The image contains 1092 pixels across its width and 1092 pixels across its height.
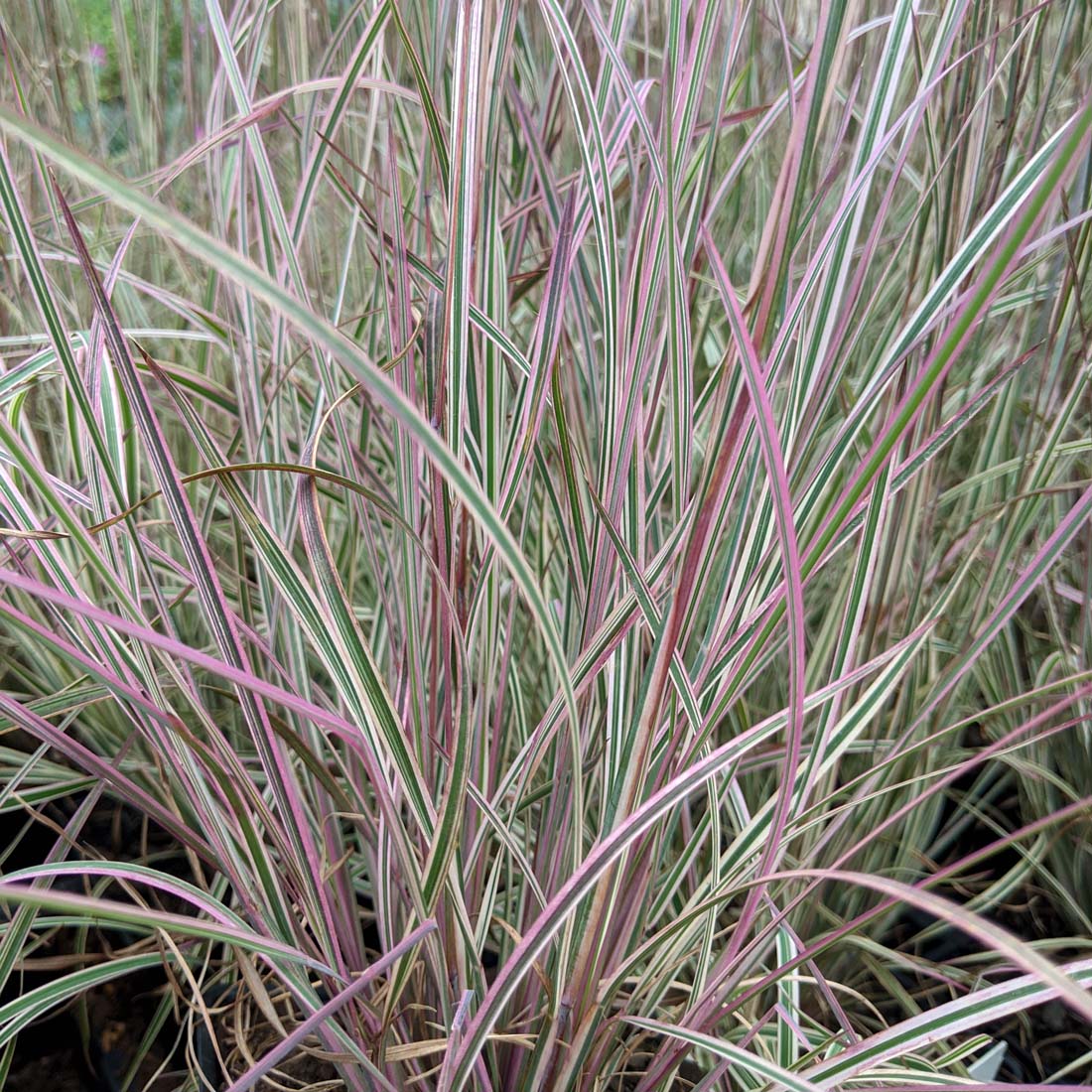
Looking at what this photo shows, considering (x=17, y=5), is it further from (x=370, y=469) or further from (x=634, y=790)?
(x=634, y=790)

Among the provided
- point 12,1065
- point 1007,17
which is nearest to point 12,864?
point 12,1065

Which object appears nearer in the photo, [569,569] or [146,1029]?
Result: [569,569]

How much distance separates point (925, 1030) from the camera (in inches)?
13.4

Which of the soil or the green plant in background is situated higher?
the green plant in background

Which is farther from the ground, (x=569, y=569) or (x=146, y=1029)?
(x=569, y=569)

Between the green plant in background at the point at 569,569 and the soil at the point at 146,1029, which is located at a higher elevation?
the green plant in background at the point at 569,569

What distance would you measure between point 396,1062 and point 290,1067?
0.15 meters

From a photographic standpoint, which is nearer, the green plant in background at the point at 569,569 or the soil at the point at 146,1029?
the green plant in background at the point at 569,569

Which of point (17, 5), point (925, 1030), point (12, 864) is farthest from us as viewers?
point (17, 5)

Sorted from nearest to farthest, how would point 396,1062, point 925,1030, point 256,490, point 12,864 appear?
1. point 925,1030
2. point 396,1062
3. point 256,490
4. point 12,864

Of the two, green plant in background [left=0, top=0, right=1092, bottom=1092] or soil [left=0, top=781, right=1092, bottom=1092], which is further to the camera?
soil [left=0, top=781, right=1092, bottom=1092]

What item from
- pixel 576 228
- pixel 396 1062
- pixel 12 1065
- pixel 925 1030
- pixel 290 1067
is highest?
pixel 576 228

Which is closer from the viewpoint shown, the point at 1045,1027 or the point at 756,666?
the point at 756,666

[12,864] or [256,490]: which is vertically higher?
[256,490]
